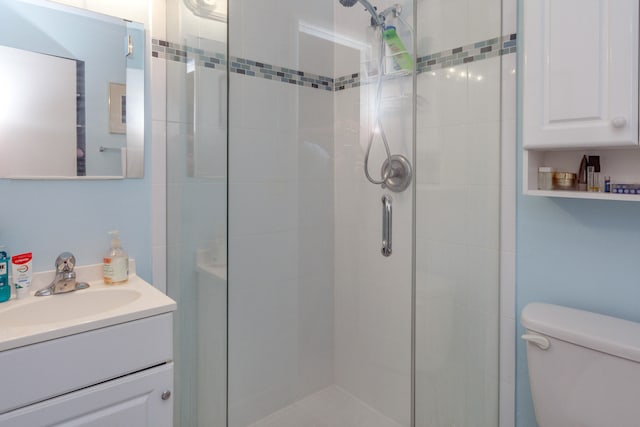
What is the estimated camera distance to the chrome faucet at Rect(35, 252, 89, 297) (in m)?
1.34

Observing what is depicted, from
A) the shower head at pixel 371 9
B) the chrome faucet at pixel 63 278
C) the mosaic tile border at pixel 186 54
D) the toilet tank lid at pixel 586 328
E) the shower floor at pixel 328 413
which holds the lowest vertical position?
the shower floor at pixel 328 413

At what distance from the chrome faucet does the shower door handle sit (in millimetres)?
1251

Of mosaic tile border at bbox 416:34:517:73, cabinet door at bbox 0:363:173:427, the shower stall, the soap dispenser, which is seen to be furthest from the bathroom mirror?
mosaic tile border at bbox 416:34:517:73

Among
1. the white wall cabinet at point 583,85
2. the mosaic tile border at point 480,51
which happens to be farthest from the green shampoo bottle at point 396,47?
the white wall cabinet at point 583,85

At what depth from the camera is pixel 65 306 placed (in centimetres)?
130

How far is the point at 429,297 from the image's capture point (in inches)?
50.9

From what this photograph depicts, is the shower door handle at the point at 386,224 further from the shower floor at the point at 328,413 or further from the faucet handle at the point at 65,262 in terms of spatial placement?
the faucet handle at the point at 65,262

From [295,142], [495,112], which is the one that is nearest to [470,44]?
[495,112]

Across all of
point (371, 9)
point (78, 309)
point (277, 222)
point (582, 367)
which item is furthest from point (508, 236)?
point (78, 309)

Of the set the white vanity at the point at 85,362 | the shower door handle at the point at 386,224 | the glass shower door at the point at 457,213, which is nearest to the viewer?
the white vanity at the point at 85,362

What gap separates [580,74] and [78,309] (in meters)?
1.71

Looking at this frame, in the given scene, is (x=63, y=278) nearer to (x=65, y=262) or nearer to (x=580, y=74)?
(x=65, y=262)

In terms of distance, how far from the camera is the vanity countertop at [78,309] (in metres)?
1.01

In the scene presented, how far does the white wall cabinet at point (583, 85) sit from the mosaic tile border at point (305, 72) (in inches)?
8.9
